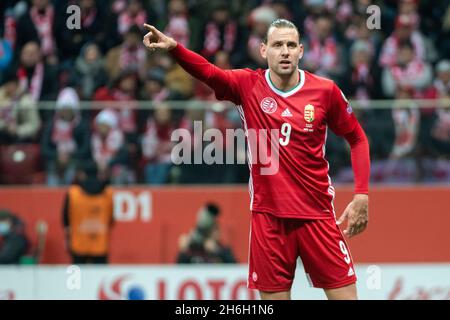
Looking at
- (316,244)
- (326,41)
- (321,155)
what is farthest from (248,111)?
(326,41)

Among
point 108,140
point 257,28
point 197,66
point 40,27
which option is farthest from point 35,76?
point 197,66

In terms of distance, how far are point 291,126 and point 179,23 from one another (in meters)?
8.11

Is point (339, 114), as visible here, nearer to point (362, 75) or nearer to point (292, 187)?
point (292, 187)

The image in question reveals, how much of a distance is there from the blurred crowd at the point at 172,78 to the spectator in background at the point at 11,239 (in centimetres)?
48

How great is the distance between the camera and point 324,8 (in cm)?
1487

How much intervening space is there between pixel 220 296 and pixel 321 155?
5109 millimetres

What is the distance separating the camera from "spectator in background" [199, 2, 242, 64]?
1473cm

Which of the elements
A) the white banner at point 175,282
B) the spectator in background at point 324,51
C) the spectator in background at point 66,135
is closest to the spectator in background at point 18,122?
the spectator in background at point 66,135

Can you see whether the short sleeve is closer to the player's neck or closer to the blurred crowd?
the player's neck

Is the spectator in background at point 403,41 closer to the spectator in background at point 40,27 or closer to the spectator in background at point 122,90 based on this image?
the spectator in background at point 122,90

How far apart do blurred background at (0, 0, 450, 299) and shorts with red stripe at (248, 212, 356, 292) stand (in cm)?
460

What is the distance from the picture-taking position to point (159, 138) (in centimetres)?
1252

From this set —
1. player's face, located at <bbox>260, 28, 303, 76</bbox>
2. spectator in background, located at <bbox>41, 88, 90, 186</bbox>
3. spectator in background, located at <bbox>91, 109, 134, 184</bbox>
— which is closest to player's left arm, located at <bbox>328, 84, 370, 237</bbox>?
player's face, located at <bbox>260, 28, 303, 76</bbox>

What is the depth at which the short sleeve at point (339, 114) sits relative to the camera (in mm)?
7344
